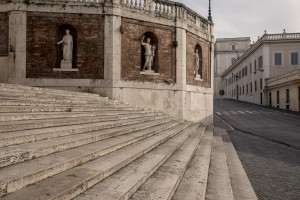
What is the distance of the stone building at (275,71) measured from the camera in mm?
28334

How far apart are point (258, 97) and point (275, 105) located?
6.17 metres

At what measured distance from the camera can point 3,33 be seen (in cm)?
1168

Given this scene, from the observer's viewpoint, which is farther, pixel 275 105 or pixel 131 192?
pixel 275 105

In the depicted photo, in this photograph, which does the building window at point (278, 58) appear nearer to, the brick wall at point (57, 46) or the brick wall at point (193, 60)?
the brick wall at point (193, 60)

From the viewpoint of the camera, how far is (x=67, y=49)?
11.9 m

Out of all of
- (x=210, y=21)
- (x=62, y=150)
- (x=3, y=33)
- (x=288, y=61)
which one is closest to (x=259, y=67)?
(x=288, y=61)

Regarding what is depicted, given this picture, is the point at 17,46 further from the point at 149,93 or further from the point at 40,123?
the point at 40,123

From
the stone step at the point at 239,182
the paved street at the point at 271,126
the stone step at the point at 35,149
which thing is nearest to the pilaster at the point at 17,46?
the stone step at the point at 35,149

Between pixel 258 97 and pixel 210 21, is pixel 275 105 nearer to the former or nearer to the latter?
pixel 258 97

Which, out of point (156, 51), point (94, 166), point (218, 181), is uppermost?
point (156, 51)

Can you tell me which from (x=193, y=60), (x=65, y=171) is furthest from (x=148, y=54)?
(x=65, y=171)

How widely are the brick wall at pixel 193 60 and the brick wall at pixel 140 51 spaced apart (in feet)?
4.38

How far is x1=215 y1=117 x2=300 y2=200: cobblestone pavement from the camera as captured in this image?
4.45 m

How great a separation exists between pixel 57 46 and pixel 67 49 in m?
0.69
